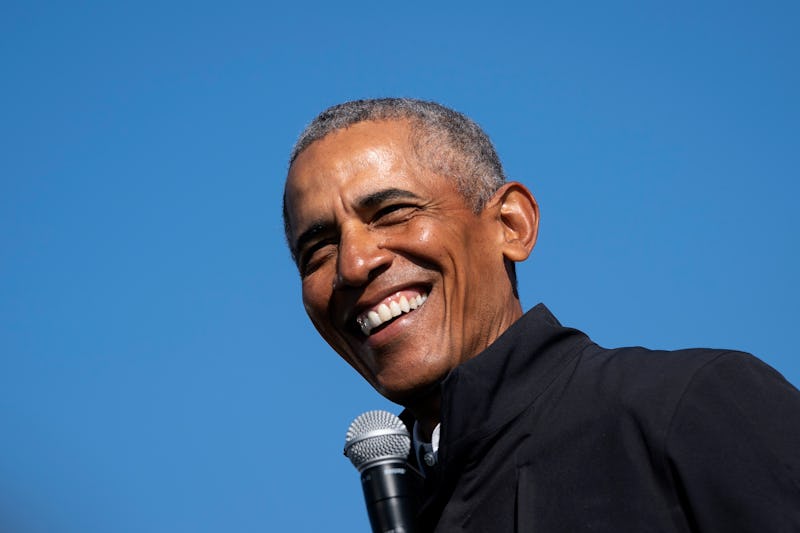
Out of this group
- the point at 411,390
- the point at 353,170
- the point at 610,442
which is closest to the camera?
the point at 610,442

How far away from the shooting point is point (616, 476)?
3.54 meters

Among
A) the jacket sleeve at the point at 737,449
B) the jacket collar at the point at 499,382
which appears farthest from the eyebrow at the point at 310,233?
the jacket sleeve at the point at 737,449

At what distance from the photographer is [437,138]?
5.03m

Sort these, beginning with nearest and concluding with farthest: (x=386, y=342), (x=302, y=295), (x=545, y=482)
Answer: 1. (x=545, y=482)
2. (x=386, y=342)
3. (x=302, y=295)

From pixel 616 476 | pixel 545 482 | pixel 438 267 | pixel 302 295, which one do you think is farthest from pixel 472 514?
pixel 302 295

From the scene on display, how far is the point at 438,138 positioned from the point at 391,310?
0.99 meters

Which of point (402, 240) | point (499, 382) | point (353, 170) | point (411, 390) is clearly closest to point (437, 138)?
point (353, 170)

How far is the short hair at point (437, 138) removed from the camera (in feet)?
16.3

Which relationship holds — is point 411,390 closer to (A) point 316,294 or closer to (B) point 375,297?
(B) point 375,297

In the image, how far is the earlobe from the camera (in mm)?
5016

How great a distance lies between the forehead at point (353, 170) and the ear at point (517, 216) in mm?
372

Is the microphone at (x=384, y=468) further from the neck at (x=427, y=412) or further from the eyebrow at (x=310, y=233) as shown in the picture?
the eyebrow at (x=310, y=233)

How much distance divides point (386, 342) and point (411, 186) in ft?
2.48

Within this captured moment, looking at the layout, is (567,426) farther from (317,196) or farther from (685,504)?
(317,196)
